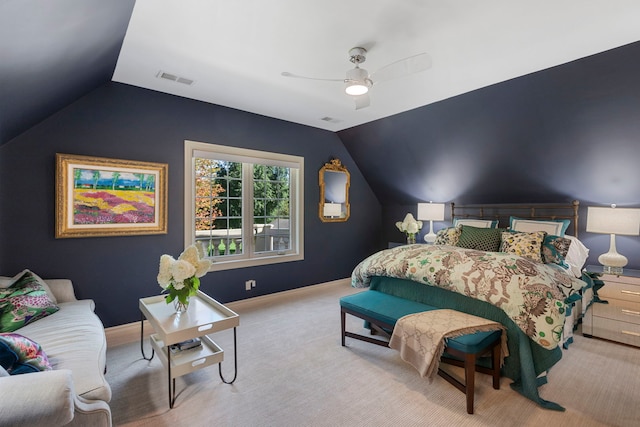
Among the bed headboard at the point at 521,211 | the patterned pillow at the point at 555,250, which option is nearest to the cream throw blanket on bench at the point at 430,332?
the patterned pillow at the point at 555,250

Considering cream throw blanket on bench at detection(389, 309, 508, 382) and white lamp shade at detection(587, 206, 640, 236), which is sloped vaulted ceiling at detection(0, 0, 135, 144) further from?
white lamp shade at detection(587, 206, 640, 236)

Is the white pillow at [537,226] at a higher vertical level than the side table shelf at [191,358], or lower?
higher

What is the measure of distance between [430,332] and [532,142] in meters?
2.76

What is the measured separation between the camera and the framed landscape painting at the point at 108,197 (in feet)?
9.41

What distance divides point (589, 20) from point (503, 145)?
182 centimetres

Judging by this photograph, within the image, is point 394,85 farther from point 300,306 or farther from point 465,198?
point 300,306

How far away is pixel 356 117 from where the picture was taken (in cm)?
437

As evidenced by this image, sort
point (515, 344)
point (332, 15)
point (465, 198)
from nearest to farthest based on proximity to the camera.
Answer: point (332, 15) < point (515, 344) < point (465, 198)

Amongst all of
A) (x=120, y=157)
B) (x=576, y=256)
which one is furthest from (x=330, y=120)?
(x=576, y=256)

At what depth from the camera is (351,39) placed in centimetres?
232

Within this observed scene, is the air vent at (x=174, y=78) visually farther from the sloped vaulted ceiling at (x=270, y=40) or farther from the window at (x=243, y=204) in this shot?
the window at (x=243, y=204)

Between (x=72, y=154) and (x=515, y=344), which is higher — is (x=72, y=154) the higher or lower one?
the higher one

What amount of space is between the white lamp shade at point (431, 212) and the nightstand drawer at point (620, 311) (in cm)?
216

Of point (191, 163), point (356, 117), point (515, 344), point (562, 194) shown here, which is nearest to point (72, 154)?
point (191, 163)
